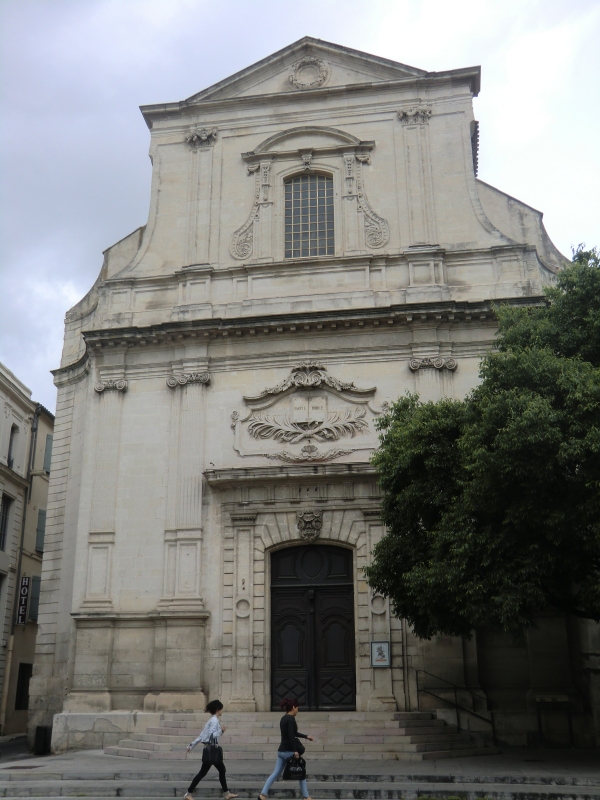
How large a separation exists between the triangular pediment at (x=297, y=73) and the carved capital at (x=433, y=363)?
8.90 meters

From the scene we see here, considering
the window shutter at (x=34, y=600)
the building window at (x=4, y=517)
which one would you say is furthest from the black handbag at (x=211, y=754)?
the building window at (x=4, y=517)

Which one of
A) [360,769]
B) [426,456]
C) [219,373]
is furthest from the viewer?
[219,373]

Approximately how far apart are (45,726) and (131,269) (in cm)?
1189

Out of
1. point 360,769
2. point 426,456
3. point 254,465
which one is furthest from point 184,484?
point 360,769

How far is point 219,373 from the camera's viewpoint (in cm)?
2245

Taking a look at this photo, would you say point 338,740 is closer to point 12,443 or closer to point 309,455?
point 309,455

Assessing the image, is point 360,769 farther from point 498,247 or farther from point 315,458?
point 498,247

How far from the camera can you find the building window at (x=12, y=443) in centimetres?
3165

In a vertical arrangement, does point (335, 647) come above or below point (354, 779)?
above

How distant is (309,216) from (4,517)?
15745 millimetres

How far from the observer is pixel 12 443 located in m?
32.2

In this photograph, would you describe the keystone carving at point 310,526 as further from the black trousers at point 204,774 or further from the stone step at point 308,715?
the black trousers at point 204,774

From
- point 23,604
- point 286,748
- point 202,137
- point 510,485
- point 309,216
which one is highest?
point 202,137

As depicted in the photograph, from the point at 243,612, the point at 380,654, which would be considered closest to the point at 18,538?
the point at 243,612
